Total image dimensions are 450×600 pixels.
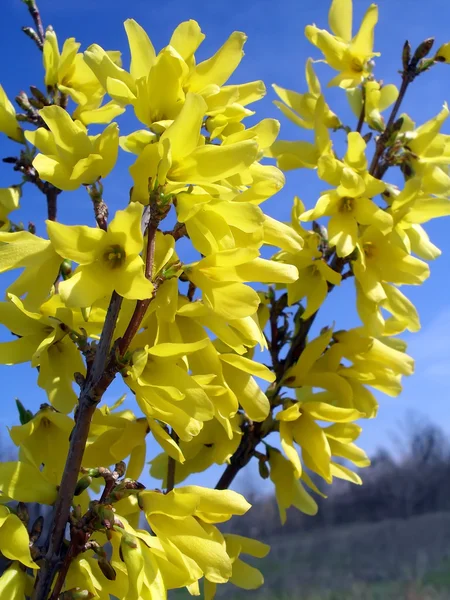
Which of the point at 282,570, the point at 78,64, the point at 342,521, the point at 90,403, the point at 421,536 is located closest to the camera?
the point at 90,403

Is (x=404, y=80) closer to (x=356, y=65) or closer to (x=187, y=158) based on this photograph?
(x=356, y=65)

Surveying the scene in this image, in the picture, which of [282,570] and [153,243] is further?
[282,570]

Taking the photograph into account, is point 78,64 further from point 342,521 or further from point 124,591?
point 342,521

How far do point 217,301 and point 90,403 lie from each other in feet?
0.63

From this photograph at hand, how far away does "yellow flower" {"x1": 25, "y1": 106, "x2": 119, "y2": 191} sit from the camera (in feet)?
2.53

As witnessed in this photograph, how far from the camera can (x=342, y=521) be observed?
73.8 ft

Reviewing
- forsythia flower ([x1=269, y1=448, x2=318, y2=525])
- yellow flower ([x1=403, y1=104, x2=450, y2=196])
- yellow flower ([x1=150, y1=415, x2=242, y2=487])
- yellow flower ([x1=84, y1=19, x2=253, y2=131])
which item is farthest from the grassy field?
yellow flower ([x1=84, y1=19, x2=253, y2=131])

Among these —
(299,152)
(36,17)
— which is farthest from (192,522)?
(36,17)

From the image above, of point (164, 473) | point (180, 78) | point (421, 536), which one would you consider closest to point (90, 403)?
point (180, 78)

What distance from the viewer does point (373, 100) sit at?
1.51 metres

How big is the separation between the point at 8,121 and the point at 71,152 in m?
0.50

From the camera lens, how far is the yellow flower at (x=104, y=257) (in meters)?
0.69

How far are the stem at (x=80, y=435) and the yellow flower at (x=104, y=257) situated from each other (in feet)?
0.13

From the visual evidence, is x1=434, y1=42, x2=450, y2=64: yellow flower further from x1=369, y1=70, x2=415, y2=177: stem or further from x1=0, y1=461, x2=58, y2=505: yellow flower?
x1=0, y1=461, x2=58, y2=505: yellow flower
